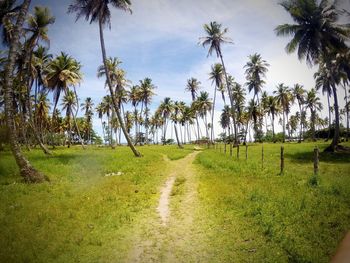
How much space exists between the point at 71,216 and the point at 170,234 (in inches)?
158

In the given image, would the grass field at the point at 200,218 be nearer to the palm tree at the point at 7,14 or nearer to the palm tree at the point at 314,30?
the palm tree at the point at 7,14

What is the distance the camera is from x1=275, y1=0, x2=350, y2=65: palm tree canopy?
1182 inches

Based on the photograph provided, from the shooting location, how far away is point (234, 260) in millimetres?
6613

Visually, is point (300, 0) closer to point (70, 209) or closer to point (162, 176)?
point (162, 176)

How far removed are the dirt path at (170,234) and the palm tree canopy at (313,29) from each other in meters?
28.0

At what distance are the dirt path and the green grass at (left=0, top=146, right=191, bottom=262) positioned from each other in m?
0.42

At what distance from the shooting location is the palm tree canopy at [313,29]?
98.5 feet

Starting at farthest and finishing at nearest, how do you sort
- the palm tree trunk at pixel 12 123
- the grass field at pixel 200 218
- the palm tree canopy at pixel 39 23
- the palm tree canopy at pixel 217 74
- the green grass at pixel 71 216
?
1. the palm tree canopy at pixel 217 74
2. the palm tree canopy at pixel 39 23
3. the palm tree trunk at pixel 12 123
4. the green grass at pixel 71 216
5. the grass field at pixel 200 218

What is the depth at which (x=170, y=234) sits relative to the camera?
8430 millimetres

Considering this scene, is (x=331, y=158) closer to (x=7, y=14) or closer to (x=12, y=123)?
(x=12, y=123)

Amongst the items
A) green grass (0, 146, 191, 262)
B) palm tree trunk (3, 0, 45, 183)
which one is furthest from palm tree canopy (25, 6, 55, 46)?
green grass (0, 146, 191, 262)

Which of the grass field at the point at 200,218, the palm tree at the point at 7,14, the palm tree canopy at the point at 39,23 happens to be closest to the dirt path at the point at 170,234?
the grass field at the point at 200,218

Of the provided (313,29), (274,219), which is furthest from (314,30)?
(274,219)

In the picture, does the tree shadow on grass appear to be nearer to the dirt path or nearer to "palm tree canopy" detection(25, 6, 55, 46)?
the dirt path
